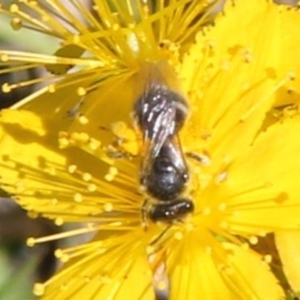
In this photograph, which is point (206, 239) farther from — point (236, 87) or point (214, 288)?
point (236, 87)

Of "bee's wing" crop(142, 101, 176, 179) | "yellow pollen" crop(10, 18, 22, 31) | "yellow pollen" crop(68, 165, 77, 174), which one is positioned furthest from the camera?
"yellow pollen" crop(10, 18, 22, 31)

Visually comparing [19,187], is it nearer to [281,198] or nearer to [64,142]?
[64,142]

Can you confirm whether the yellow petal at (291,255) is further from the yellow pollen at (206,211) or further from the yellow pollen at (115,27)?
the yellow pollen at (115,27)

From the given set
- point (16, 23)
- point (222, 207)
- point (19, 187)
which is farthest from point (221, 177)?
point (16, 23)

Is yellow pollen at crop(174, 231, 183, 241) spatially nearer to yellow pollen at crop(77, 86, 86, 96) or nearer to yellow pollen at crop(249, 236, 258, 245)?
yellow pollen at crop(249, 236, 258, 245)

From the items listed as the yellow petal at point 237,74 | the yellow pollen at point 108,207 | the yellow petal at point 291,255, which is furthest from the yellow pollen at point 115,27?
the yellow petal at point 291,255

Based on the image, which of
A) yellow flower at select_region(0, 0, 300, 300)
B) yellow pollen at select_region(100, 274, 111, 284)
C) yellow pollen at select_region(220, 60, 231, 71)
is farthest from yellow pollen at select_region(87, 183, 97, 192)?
yellow pollen at select_region(220, 60, 231, 71)
